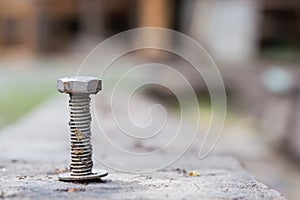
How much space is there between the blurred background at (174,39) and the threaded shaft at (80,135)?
505 centimetres

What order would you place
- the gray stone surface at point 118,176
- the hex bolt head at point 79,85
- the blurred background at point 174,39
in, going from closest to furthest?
the gray stone surface at point 118,176 < the hex bolt head at point 79,85 < the blurred background at point 174,39

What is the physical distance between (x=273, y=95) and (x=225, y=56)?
3630mm

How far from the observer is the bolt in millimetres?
1745

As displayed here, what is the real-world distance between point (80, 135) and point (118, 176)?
6.4 inches

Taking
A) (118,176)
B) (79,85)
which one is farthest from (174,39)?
(79,85)

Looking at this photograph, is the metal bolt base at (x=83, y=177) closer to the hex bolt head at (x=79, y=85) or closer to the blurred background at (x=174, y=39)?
the hex bolt head at (x=79, y=85)

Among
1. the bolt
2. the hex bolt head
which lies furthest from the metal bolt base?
the hex bolt head

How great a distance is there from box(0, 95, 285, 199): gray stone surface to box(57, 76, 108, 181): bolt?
0.04 meters

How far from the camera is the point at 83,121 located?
1.82 meters

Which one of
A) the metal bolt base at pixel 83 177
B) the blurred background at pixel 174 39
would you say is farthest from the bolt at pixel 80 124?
the blurred background at pixel 174 39

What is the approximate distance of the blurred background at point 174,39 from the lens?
7.71 metres

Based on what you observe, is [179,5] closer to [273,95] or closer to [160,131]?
[273,95]

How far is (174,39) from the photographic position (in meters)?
11.6

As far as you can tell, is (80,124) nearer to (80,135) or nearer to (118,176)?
(80,135)
